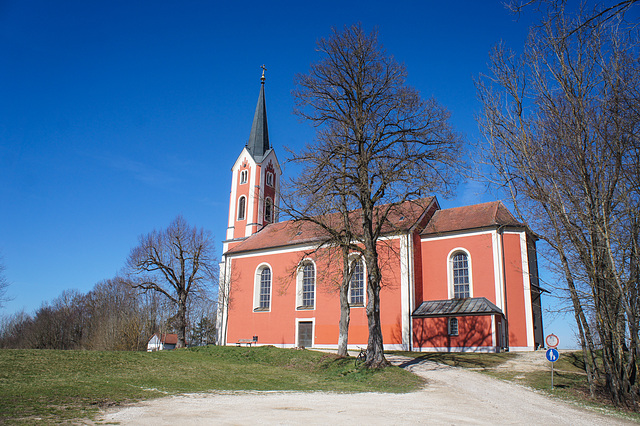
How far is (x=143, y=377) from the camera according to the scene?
1499 cm

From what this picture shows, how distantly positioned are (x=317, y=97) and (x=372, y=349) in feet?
34.1

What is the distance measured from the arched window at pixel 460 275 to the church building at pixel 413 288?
65 mm

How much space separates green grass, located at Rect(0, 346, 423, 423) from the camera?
938cm

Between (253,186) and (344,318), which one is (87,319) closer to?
(253,186)

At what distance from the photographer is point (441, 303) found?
29.2m

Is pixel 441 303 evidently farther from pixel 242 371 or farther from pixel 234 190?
pixel 234 190

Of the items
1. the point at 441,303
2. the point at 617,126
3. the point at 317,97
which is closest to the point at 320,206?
the point at 317,97

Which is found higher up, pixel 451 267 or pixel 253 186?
pixel 253 186

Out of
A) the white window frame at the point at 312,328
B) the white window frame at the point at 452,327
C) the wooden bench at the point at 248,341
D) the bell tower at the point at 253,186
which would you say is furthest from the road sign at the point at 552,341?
the bell tower at the point at 253,186

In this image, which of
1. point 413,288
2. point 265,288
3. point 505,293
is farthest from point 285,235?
point 505,293

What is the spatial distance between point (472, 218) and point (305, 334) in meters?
14.4

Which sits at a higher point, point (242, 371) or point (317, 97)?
point (317, 97)

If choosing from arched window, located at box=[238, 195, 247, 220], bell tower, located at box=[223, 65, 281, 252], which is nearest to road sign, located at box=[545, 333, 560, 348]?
bell tower, located at box=[223, 65, 281, 252]

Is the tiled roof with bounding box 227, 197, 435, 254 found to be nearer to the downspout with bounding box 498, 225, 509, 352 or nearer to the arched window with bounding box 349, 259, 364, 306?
the arched window with bounding box 349, 259, 364, 306
